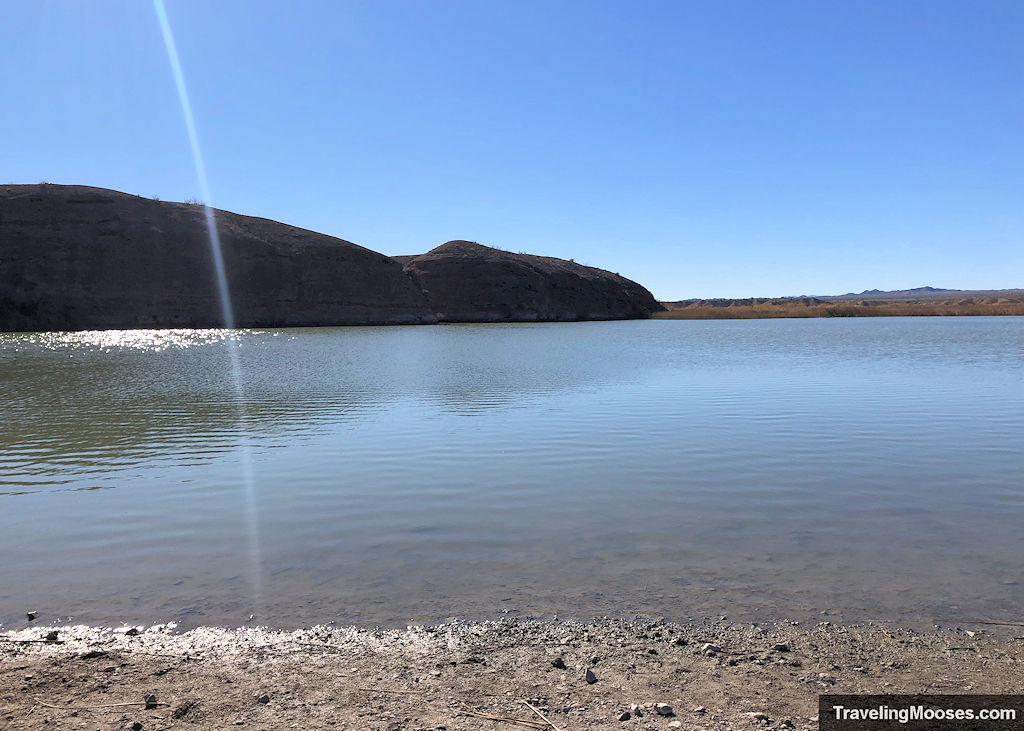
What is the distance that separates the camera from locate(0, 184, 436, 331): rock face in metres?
77.6

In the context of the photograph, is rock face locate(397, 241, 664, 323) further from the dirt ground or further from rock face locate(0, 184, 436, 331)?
the dirt ground

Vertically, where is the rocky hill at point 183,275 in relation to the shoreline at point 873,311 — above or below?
above

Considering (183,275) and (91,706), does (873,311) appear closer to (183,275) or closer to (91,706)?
(183,275)

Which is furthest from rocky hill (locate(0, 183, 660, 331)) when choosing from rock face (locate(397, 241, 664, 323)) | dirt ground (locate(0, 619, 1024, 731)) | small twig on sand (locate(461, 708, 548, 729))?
small twig on sand (locate(461, 708, 548, 729))

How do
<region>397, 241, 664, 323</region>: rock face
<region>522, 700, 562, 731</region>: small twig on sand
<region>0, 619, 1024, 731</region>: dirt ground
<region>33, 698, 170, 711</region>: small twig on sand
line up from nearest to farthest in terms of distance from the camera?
<region>522, 700, 562, 731</region>: small twig on sand, <region>0, 619, 1024, 731</region>: dirt ground, <region>33, 698, 170, 711</region>: small twig on sand, <region>397, 241, 664, 323</region>: rock face

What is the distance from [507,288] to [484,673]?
379 ft

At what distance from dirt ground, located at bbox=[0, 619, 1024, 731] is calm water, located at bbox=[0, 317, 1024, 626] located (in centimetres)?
43

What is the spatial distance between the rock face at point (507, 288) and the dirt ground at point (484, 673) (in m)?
106

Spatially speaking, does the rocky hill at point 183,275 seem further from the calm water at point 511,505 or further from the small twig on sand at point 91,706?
the small twig on sand at point 91,706

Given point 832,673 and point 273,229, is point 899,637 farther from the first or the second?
point 273,229

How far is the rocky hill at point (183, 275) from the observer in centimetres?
7794

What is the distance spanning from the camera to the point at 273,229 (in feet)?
336

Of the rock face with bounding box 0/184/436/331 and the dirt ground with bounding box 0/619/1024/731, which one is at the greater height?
the rock face with bounding box 0/184/436/331

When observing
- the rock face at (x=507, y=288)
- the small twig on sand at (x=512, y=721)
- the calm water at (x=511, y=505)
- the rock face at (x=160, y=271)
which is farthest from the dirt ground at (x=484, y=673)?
the rock face at (x=507, y=288)
